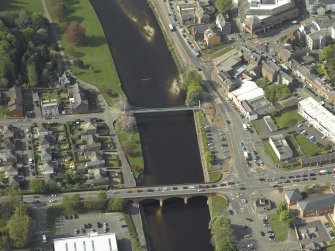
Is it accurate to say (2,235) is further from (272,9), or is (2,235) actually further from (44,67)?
(272,9)

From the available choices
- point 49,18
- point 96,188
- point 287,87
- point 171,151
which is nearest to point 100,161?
point 96,188

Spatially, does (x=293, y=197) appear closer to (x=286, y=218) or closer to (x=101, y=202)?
(x=286, y=218)

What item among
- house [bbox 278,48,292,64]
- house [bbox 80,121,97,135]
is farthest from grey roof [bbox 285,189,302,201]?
house [bbox 278,48,292,64]

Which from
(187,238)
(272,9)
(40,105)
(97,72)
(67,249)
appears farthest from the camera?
(272,9)

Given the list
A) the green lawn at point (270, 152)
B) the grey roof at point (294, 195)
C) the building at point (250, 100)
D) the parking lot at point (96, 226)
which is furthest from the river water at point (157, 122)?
the grey roof at point (294, 195)

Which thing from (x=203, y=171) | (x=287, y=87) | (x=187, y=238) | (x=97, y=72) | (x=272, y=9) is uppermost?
(x=272, y=9)

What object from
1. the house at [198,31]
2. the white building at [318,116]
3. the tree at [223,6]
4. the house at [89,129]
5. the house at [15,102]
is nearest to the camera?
the white building at [318,116]

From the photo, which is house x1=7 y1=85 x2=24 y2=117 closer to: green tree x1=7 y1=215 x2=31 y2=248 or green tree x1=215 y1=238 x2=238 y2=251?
green tree x1=7 y1=215 x2=31 y2=248

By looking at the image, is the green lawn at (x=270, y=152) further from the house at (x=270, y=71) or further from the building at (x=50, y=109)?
the building at (x=50, y=109)
